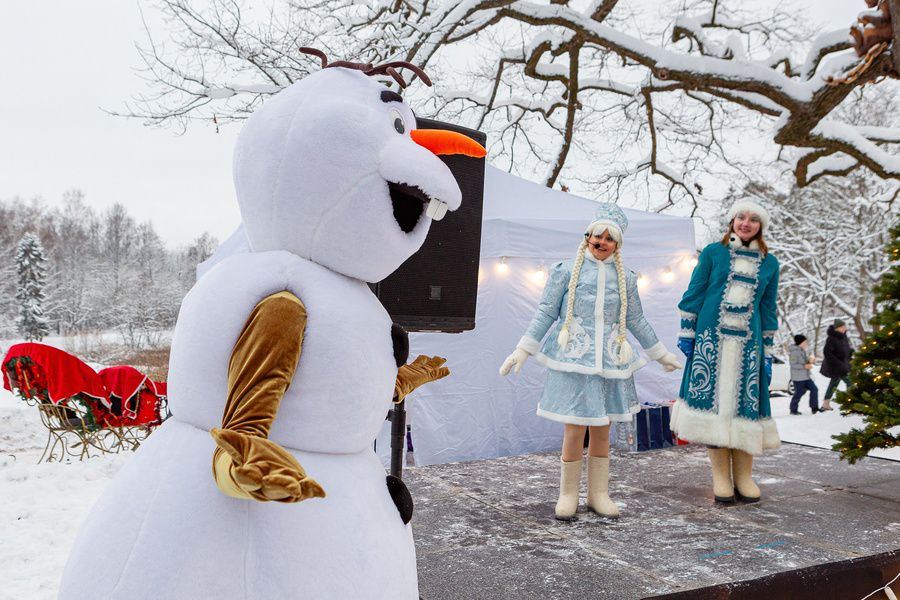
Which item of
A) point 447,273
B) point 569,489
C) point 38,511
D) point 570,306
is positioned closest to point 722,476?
point 569,489

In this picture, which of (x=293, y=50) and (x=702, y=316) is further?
(x=293, y=50)

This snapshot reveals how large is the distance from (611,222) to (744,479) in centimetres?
183

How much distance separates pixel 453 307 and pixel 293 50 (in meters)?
7.16

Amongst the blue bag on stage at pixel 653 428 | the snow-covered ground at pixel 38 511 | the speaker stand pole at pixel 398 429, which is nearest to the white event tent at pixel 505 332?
the blue bag on stage at pixel 653 428

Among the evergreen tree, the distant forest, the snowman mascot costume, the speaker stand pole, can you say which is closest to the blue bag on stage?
the speaker stand pole

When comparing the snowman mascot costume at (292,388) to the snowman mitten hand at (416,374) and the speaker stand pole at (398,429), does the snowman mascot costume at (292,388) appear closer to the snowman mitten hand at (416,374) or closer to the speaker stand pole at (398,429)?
the snowman mitten hand at (416,374)

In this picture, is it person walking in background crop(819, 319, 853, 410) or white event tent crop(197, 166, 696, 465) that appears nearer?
white event tent crop(197, 166, 696, 465)

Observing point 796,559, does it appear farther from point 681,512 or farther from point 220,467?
point 220,467

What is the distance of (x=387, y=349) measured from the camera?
4.97 feet

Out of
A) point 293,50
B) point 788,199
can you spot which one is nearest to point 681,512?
point 293,50

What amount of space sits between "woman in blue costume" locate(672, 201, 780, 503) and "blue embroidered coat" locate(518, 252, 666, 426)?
1.14 feet

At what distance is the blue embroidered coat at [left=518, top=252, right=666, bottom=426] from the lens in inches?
141

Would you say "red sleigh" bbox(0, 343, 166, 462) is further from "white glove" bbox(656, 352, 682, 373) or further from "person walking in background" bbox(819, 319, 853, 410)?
"person walking in background" bbox(819, 319, 853, 410)

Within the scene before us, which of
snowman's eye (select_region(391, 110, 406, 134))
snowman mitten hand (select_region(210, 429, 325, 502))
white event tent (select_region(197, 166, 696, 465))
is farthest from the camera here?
white event tent (select_region(197, 166, 696, 465))
